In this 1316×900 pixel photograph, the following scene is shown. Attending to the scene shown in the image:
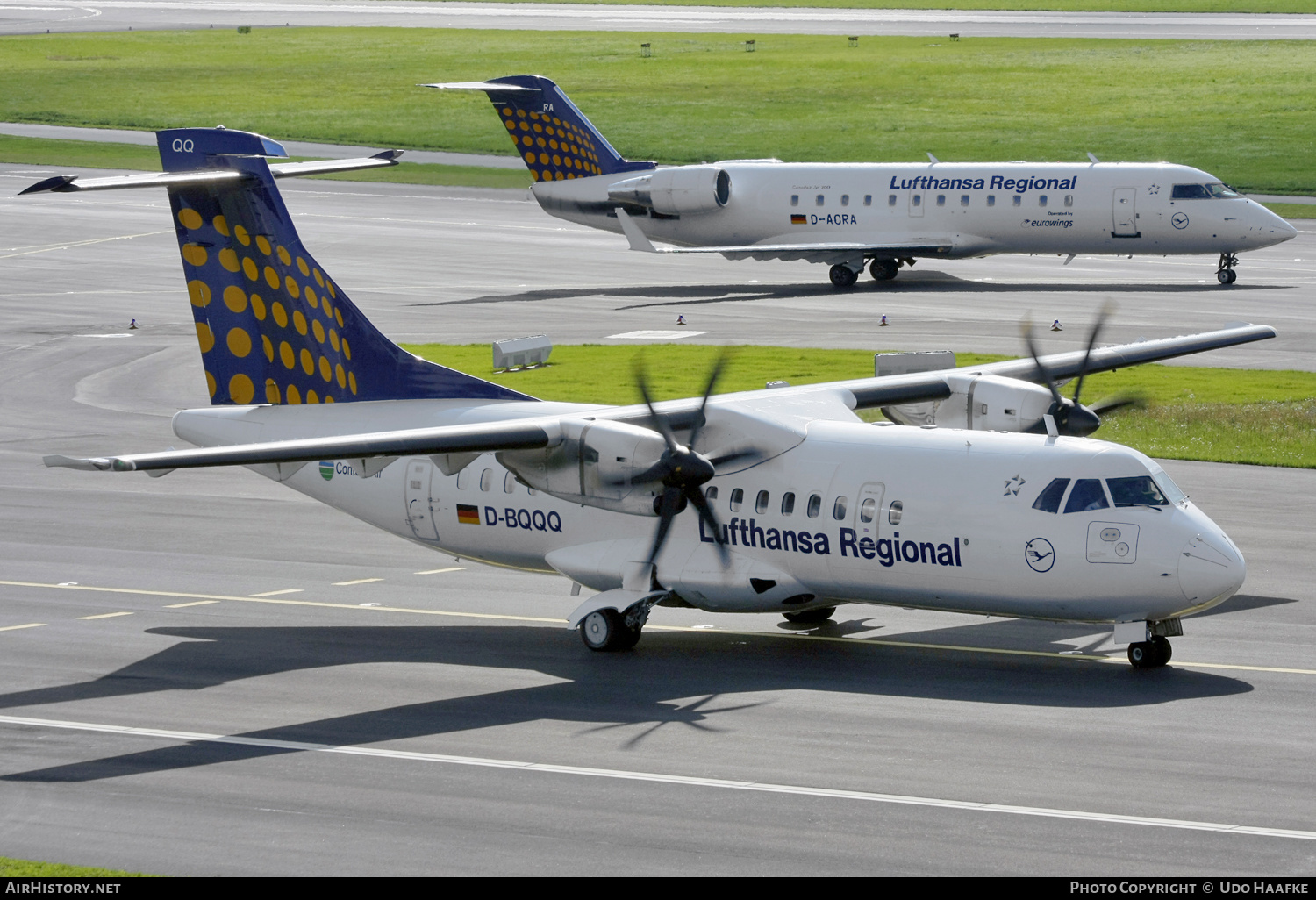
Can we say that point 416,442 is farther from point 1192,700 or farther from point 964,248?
point 964,248

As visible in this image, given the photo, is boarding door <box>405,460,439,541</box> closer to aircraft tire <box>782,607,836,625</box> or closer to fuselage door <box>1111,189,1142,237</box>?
aircraft tire <box>782,607,836,625</box>

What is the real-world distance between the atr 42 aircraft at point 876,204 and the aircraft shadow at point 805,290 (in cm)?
102

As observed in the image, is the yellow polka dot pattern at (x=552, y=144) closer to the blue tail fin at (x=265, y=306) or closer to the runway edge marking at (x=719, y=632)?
the blue tail fin at (x=265, y=306)

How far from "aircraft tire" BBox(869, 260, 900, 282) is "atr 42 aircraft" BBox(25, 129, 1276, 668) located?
32.3m

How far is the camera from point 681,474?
22141 mm

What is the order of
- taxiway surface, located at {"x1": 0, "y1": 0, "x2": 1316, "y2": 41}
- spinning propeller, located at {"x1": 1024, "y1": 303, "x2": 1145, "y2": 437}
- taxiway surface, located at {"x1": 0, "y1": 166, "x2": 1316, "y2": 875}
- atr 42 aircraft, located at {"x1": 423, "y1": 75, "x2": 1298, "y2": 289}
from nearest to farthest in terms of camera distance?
taxiway surface, located at {"x1": 0, "y1": 166, "x2": 1316, "y2": 875}
spinning propeller, located at {"x1": 1024, "y1": 303, "x2": 1145, "y2": 437}
atr 42 aircraft, located at {"x1": 423, "y1": 75, "x2": 1298, "y2": 289}
taxiway surface, located at {"x1": 0, "y1": 0, "x2": 1316, "y2": 41}

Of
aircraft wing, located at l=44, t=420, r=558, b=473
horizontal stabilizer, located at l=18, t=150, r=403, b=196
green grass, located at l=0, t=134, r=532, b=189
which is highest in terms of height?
green grass, located at l=0, t=134, r=532, b=189

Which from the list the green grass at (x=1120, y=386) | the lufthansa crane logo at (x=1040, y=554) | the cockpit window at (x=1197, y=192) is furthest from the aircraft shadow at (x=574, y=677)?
the cockpit window at (x=1197, y=192)

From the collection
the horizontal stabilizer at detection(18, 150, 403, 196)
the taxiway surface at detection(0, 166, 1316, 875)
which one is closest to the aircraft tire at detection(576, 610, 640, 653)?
the taxiway surface at detection(0, 166, 1316, 875)

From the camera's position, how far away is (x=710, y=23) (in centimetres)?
15575

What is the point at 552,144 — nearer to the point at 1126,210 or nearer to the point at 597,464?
the point at 1126,210

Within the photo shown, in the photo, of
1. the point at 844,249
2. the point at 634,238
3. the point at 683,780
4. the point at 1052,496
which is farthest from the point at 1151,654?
the point at 844,249

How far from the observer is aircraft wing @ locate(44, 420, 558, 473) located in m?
20.8

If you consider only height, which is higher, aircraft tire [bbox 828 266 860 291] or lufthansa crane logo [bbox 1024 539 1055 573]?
aircraft tire [bbox 828 266 860 291]
